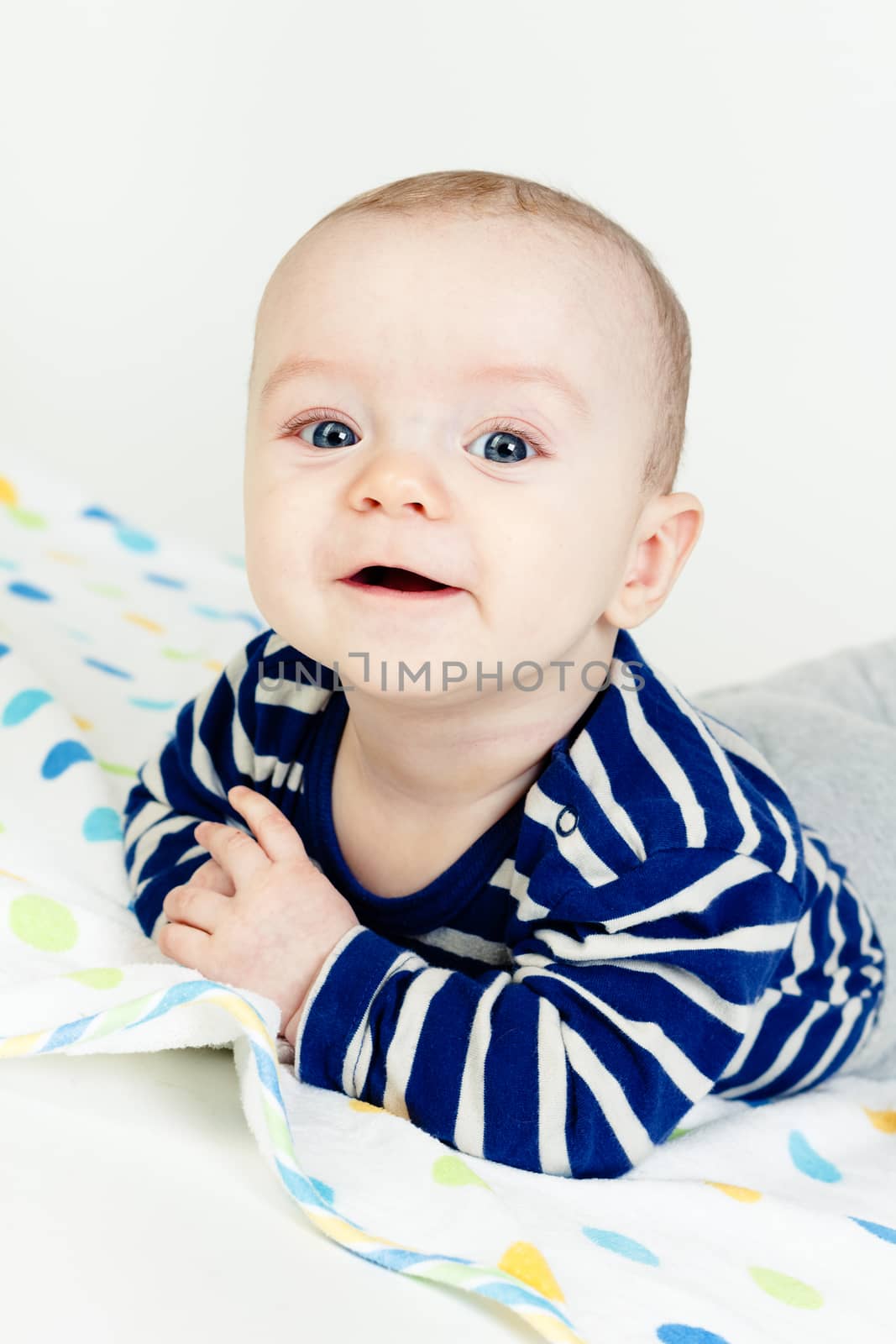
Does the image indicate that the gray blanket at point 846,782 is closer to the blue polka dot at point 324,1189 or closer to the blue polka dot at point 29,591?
the blue polka dot at point 324,1189

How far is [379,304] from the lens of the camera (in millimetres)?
859

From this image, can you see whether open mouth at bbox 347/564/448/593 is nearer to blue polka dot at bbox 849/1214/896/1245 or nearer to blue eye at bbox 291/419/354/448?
blue eye at bbox 291/419/354/448

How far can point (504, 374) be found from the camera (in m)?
0.86

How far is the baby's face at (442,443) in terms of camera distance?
33.4 inches

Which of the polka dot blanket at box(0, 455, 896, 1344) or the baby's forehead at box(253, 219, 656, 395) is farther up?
the baby's forehead at box(253, 219, 656, 395)

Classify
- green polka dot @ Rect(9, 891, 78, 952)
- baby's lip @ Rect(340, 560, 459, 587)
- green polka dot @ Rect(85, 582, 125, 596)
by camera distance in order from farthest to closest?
green polka dot @ Rect(85, 582, 125, 596), green polka dot @ Rect(9, 891, 78, 952), baby's lip @ Rect(340, 560, 459, 587)

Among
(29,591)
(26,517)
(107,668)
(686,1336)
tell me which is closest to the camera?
(686,1336)

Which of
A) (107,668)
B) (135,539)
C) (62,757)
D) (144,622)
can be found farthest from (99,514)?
(62,757)

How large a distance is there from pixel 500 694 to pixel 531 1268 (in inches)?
13.8

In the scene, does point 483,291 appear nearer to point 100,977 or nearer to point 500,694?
point 500,694

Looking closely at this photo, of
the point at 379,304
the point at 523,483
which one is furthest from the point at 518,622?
the point at 379,304

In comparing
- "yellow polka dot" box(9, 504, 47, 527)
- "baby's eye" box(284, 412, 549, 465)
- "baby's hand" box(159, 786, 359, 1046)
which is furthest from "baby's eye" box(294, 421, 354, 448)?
"yellow polka dot" box(9, 504, 47, 527)

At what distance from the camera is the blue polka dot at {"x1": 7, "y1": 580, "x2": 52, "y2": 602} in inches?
63.0

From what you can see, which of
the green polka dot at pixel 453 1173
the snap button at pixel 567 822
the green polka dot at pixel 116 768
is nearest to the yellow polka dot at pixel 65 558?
the green polka dot at pixel 116 768
